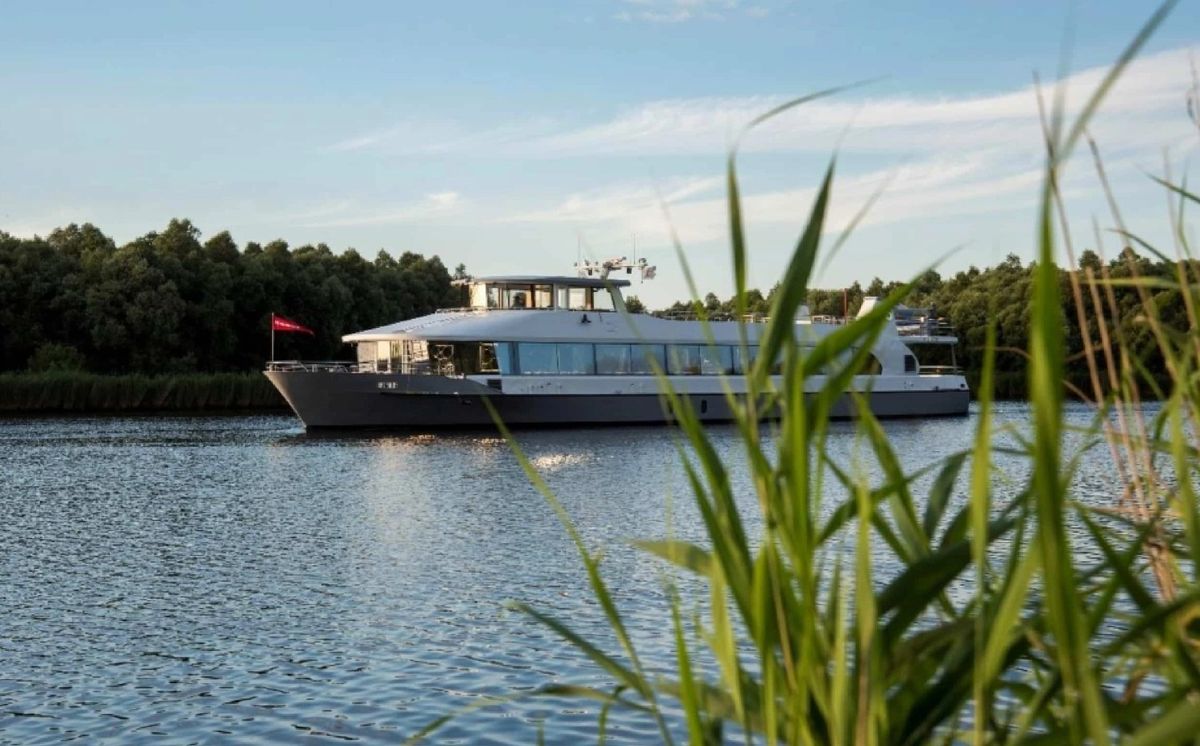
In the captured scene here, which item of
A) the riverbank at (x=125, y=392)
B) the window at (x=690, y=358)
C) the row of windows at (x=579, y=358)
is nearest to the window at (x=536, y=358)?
the row of windows at (x=579, y=358)

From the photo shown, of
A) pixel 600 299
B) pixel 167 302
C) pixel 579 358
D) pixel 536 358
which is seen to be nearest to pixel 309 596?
pixel 536 358

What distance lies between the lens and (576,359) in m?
36.6

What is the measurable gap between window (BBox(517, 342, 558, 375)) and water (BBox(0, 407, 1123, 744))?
418 inches

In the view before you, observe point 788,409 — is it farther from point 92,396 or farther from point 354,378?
point 92,396

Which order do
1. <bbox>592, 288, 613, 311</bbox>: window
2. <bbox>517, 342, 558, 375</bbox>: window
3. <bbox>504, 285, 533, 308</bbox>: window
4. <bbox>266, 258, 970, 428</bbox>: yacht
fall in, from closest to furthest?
1. <bbox>266, 258, 970, 428</bbox>: yacht
2. <bbox>517, 342, 558, 375</bbox>: window
3. <bbox>504, 285, 533, 308</bbox>: window
4. <bbox>592, 288, 613, 311</bbox>: window

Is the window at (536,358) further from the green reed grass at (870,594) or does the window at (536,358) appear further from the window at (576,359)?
the green reed grass at (870,594)

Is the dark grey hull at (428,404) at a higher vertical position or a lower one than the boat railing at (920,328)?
lower

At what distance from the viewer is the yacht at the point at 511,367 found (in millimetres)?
34156

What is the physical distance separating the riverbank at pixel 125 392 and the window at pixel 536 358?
48.7 feet

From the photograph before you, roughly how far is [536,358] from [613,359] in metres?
2.44

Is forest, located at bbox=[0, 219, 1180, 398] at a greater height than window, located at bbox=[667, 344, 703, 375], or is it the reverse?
forest, located at bbox=[0, 219, 1180, 398]

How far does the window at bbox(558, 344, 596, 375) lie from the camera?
36.2 m

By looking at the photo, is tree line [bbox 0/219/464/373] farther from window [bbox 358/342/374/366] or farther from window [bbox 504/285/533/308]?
window [bbox 504/285/533/308]

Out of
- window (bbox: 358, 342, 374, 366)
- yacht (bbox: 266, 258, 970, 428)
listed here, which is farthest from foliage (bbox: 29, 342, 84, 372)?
window (bbox: 358, 342, 374, 366)
